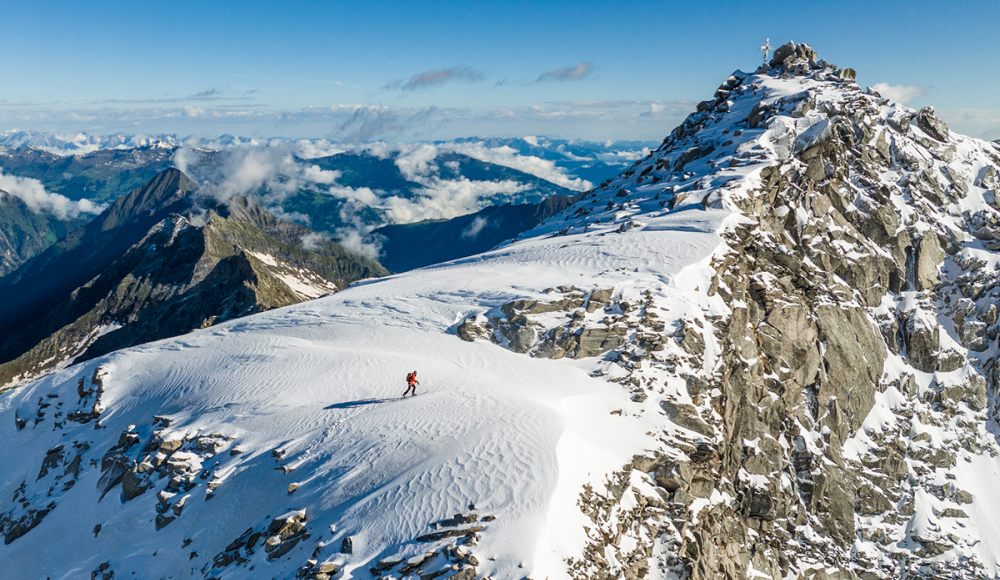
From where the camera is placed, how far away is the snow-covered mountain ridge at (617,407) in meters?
25.5

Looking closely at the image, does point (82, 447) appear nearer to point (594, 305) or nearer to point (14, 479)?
point (14, 479)

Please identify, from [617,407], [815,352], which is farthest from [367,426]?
[815,352]

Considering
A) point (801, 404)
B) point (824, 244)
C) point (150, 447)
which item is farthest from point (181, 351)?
point (824, 244)

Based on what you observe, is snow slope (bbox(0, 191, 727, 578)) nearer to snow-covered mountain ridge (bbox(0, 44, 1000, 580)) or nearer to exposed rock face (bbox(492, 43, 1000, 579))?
snow-covered mountain ridge (bbox(0, 44, 1000, 580))

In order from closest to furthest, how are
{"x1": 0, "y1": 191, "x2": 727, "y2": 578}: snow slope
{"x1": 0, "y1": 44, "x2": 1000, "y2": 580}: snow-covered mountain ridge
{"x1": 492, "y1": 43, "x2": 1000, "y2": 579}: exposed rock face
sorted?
1. {"x1": 0, "y1": 191, "x2": 727, "y2": 578}: snow slope
2. {"x1": 0, "y1": 44, "x2": 1000, "y2": 580}: snow-covered mountain ridge
3. {"x1": 492, "y1": 43, "x2": 1000, "y2": 579}: exposed rock face

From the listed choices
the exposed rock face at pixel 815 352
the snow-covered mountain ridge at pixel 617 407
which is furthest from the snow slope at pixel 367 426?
the exposed rock face at pixel 815 352

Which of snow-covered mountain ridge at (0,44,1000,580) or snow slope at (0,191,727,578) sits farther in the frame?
snow-covered mountain ridge at (0,44,1000,580)

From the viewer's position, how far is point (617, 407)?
33.7 metres

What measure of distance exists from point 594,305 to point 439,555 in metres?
25.2

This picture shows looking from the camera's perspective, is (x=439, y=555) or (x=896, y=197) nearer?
(x=439, y=555)

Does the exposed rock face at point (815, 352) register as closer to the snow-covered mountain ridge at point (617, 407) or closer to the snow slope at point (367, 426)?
the snow-covered mountain ridge at point (617, 407)

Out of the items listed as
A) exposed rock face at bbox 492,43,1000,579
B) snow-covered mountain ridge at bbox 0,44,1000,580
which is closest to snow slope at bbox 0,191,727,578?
snow-covered mountain ridge at bbox 0,44,1000,580

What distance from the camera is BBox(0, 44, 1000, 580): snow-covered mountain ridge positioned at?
25531mm

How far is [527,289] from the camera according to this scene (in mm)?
45656
